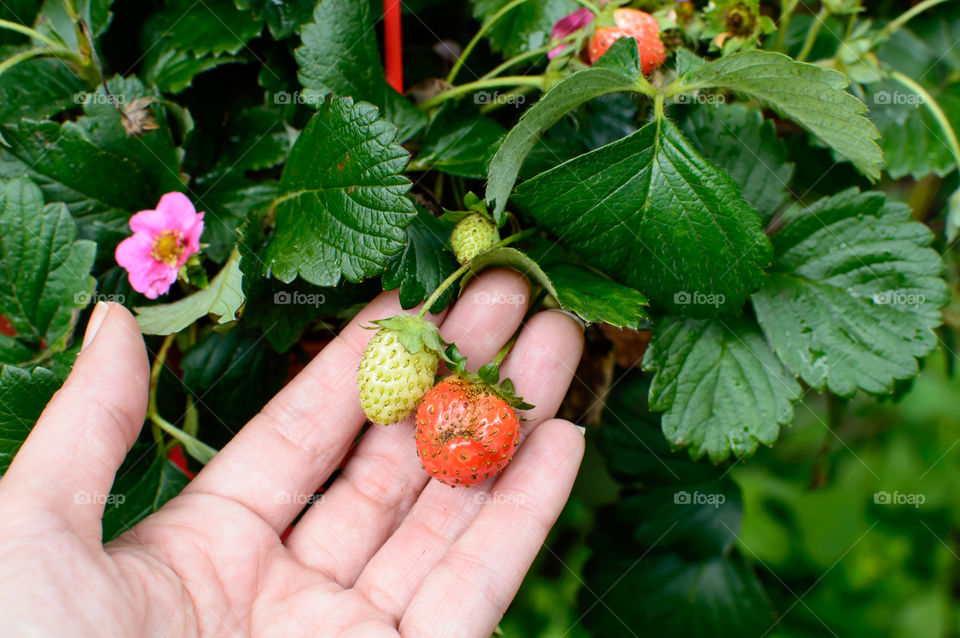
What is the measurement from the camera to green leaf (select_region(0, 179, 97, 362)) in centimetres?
86

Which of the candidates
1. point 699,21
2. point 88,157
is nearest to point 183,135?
point 88,157

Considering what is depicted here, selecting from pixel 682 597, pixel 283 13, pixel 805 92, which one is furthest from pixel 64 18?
pixel 682 597

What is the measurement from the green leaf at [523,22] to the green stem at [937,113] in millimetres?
471

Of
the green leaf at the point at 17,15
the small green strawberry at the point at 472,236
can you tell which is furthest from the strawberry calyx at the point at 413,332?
the green leaf at the point at 17,15

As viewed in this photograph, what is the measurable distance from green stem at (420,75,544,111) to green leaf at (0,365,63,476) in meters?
0.59

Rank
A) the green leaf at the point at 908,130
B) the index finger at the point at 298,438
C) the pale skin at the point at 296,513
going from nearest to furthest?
the pale skin at the point at 296,513
the index finger at the point at 298,438
the green leaf at the point at 908,130

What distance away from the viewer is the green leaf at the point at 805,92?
715 mm

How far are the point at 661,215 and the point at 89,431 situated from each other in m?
0.67

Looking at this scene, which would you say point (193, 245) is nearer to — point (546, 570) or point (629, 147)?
point (629, 147)

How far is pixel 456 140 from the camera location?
2.99 ft

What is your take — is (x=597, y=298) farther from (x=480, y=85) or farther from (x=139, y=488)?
(x=139, y=488)

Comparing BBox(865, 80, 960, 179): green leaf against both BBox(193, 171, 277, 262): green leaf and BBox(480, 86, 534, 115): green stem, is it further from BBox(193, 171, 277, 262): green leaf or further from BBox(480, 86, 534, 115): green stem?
BBox(193, 171, 277, 262): green leaf

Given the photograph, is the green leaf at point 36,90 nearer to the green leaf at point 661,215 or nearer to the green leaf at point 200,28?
the green leaf at point 200,28

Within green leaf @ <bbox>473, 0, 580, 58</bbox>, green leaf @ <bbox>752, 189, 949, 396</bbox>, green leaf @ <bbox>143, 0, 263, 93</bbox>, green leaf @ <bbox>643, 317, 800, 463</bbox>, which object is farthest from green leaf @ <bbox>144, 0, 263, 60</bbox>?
green leaf @ <bbox>752, 189, 949, 396</bbox>
